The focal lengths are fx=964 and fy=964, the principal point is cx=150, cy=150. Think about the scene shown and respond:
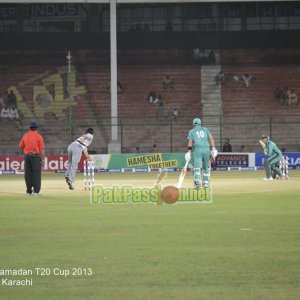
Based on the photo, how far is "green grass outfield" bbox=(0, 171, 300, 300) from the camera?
424 inches

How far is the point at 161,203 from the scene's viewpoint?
22.0 meters

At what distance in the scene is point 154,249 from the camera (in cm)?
1398

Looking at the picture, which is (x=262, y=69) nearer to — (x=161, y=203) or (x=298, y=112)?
(x=298, y=112)

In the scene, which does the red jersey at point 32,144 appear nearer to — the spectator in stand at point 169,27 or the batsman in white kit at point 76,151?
the batsman in white kit at point 76,151

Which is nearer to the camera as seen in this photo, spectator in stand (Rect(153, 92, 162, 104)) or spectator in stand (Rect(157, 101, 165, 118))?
spectator in stand (Rect(157, 101, 165, 118))

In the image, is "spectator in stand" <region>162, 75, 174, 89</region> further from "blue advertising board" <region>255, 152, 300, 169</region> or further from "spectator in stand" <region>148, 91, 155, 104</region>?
"blue advertising board" <region>255, 152, 300, 169</region>

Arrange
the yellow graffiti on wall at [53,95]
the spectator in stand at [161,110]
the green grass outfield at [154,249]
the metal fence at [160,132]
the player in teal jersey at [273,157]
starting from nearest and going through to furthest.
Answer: the green grass outfield at [154,249] → the player in teal jersey at [273,157] → the metal fence at [160,132] → the spectator in stand at [161,110] → the yellow graffiti on wall at [53,95]

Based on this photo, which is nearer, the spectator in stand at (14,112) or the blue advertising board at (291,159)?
the blue advertising board at (291,159)

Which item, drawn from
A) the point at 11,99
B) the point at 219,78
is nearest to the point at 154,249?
the point at 11,99

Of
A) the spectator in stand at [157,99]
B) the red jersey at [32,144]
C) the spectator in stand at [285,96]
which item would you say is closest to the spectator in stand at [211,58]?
the spectator in stand at [157,99]

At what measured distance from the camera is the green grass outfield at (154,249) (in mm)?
10758

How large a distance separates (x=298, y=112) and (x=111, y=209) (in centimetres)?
3939

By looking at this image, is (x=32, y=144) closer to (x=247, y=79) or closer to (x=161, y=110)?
(x=161, y=110)

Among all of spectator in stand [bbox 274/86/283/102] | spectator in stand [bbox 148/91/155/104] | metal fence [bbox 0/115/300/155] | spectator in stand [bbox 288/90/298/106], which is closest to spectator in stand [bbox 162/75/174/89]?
spectator in stand [bbox 148/91/155/104]
